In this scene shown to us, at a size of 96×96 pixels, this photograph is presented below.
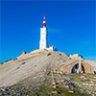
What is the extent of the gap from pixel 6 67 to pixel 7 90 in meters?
45.5

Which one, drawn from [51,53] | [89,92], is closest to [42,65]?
[51,53]

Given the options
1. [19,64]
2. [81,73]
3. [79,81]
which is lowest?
[79,81]

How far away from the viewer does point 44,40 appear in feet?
483

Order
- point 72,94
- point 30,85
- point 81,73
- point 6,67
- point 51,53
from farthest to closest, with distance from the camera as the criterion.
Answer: point 6,67, point 51,53, point 81,73, point 30,85, point 72,94

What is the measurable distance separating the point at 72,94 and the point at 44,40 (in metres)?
55.1

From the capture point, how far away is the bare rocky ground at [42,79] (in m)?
95.5

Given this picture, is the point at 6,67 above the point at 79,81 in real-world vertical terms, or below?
above

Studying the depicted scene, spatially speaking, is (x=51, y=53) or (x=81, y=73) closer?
(x=81, y=73)

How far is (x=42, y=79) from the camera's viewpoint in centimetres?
10456

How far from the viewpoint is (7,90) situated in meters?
97.4

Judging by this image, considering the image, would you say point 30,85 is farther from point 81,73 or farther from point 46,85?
point 81,73

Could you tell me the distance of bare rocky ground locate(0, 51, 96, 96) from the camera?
313 ft

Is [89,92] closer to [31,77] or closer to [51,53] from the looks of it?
[31,77]

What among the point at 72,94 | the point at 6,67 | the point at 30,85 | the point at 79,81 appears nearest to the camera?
the point at 72,94
